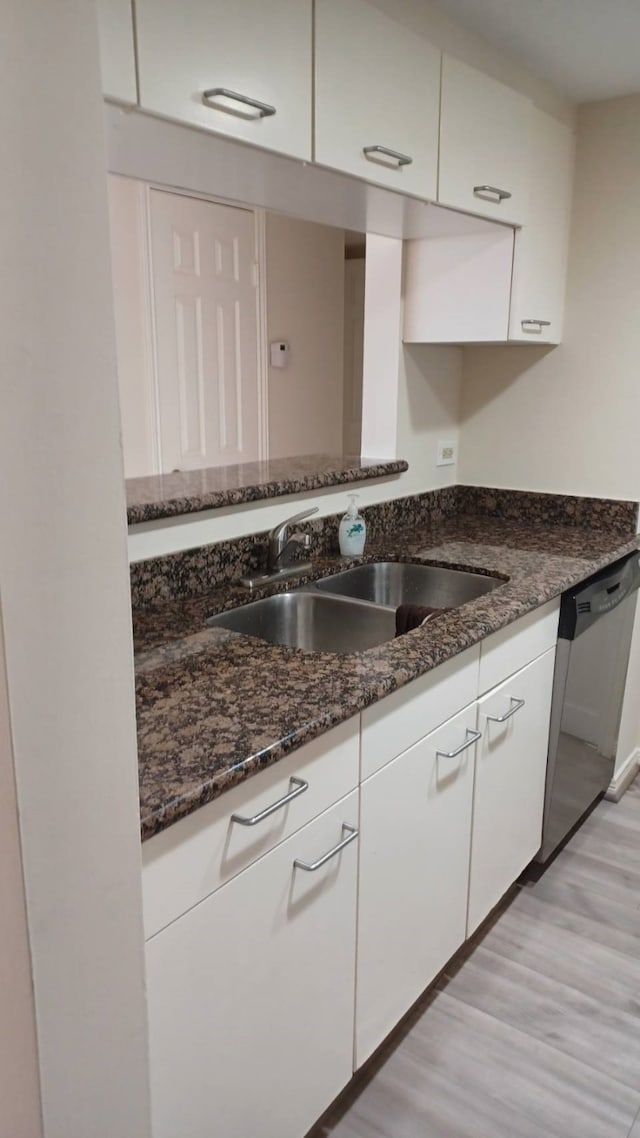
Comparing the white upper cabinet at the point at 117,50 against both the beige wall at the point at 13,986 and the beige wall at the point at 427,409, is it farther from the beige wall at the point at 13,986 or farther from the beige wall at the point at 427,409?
the beige wall at the point at 427,409

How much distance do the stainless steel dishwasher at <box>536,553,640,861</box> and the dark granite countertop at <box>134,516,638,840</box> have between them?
6.0 inches

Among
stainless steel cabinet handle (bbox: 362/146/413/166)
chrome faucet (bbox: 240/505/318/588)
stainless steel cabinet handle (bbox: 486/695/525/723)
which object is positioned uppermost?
stainless steel cabinet handle (bbox: 362/146/413/166)

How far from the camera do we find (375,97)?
1.57 m

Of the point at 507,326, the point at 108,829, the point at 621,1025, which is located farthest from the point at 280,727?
the point at 507,326

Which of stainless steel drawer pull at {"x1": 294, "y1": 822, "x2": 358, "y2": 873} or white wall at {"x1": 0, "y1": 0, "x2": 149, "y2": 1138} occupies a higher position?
white wall at {"x1": 0, "y1": 0, "x2": 149, "y2": 1138}

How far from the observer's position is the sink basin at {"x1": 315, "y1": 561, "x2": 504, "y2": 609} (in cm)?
213

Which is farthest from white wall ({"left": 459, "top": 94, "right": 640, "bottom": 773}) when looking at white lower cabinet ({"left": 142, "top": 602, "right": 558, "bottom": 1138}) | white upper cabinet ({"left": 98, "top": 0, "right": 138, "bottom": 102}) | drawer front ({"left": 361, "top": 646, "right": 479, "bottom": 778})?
white upper cabinet ({"left": 98, "top": 0, "right": 138, "bottom": 102})

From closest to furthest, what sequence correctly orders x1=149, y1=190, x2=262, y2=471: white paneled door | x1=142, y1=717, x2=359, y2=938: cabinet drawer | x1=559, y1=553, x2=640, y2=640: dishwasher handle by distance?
1. x1=142, y1=717, x2=359, y2=938: cabinet drawer
2. x1=559, y1=553, x2=640, y2=640: dishwasher handle
3. x1=149, y1=190, x2=262, y2=471: white paneled door

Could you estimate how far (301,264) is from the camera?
391 centimetres

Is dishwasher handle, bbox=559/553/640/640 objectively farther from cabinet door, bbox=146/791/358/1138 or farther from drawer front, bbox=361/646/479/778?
cabinet door, bbox=146/791/358/1138

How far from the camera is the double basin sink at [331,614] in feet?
6.03

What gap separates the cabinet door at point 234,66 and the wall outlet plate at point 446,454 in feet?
4.63

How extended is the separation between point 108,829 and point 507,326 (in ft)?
6.17

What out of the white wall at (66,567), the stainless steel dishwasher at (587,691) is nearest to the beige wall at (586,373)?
the stainless steel dishwasher at (587,691)
